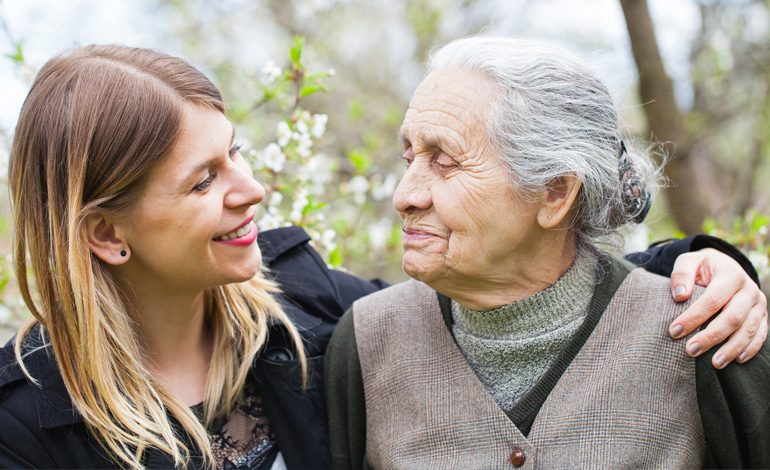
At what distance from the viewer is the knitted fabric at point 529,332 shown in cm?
206

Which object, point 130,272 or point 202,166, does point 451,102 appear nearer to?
point 202,166

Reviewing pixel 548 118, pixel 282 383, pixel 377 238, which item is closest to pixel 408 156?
pixel 548 118

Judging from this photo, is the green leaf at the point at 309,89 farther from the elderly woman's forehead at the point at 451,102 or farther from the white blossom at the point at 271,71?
the elderly woman's forehead at the point at 451,102

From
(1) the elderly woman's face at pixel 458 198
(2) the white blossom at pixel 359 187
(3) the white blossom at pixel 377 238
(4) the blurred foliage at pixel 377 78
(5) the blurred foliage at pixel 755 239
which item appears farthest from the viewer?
(4) the blurred foliage at pixel 377 78

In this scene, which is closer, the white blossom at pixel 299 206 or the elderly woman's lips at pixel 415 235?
the elderly woman's lips at pixel 415 235

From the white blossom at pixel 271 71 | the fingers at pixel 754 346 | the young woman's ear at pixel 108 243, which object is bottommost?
the fingers at pixel 754 346

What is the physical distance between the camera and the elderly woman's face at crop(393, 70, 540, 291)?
6.42ft

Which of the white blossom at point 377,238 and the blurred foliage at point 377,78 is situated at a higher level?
the blurred foliage at point 377,78

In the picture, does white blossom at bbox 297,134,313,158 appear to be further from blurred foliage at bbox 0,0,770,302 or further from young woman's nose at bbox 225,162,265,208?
young woman's nose at bbox 225,162,265,208

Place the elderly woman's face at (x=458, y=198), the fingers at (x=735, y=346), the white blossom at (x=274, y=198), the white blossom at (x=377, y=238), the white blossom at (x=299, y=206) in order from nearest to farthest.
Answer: the fingers at (x=735, y=346), the elderly woman's face at (x=458, y=198), the white blossom at (x=299, y=206), the white blossom at (x=274, y=198), the white blossom at (x=377, y=238)

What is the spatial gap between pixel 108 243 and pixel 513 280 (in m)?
1.05

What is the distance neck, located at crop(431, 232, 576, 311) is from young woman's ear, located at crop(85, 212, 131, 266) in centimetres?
80

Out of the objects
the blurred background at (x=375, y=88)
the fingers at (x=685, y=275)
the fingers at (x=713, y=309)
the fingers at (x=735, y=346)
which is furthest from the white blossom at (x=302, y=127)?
the fingers at (x=735, y=346)

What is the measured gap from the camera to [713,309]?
191cm
